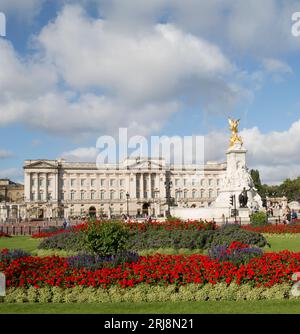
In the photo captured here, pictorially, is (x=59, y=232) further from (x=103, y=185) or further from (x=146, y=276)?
(x=103, y=185)

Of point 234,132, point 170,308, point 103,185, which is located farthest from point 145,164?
point 170,308

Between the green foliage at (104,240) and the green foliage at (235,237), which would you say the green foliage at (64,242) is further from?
the green foliage at (104,240)

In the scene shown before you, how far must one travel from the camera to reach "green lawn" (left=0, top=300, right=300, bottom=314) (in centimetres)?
823

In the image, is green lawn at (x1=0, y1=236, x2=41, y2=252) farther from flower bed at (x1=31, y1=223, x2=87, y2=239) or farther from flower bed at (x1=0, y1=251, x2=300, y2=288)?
flower bed at (x1=0, y1=251, x2=300, y2=288)

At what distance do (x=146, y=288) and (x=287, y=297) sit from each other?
2872 millimetres

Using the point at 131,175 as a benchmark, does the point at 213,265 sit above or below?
below

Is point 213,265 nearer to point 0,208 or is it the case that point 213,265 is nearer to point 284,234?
point 284,234

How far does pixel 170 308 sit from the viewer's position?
8.54 m

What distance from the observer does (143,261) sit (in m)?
11.0

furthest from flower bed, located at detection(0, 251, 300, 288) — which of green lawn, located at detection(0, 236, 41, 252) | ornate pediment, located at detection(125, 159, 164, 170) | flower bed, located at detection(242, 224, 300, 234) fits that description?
ornate pediment, located at detection(125, 159, 164, 170)

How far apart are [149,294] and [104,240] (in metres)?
2.66

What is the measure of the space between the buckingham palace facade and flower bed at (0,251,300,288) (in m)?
95.4
